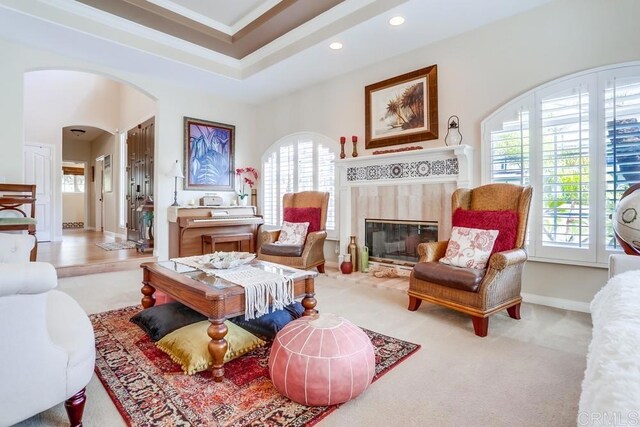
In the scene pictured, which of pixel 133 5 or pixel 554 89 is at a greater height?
pixel 133 5

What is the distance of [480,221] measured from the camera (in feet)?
9.68

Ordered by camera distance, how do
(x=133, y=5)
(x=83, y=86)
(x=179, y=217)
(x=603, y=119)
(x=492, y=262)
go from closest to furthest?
(x=492, y=262), (x=603, y=119), (x=133, y=5), (x=179, y=217), (x=83, y=86)

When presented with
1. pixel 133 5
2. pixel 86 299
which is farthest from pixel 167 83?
pixel 86 299

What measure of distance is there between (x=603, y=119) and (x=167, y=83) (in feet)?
18.0

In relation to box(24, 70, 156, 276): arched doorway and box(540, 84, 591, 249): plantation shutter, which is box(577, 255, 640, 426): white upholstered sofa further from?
box(24, 70, 156, 276): arched doorway

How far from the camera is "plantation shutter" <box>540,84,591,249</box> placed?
2883 millimetres

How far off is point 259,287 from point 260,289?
0.05 ft

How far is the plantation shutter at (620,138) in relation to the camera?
8.72ft

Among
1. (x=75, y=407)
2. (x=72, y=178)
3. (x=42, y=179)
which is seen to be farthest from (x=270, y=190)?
(x=72, y=178)

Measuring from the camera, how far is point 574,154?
9.62 ft

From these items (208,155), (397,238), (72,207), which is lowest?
(397,238)

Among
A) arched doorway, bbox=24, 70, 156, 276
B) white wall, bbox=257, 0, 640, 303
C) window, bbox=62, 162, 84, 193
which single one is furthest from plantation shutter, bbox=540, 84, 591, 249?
window, bbox=62, 162, 84, 193

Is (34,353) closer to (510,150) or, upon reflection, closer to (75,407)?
(75,407)

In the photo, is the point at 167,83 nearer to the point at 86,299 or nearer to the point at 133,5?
the point at 133,5
